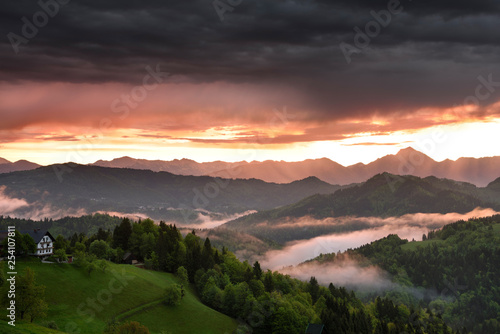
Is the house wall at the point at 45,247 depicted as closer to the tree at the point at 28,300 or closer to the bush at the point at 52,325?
the tree at the point at 28,300

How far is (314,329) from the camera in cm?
11950

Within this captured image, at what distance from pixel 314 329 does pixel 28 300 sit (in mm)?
70152

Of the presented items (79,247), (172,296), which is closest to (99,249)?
(79,247)

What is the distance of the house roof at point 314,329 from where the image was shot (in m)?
119

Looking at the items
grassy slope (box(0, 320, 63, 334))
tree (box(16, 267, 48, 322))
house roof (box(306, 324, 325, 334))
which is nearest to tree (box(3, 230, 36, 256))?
tree (box(16, 267, 48, 322))

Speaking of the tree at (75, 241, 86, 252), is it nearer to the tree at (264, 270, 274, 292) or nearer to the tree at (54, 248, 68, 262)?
the tree at (54, 248, 68, 262)

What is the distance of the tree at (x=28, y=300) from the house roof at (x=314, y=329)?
65.5 m

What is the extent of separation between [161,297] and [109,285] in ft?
48.0

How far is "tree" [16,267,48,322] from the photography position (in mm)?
89500

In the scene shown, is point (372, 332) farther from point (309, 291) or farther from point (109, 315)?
point (109, 315)

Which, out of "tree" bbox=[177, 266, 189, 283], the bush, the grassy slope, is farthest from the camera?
"tree" bbox=[177, 266, 189, 283]

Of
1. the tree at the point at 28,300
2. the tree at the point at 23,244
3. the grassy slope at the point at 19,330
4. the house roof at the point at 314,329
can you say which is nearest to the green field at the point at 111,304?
the tree at the point at 28,300

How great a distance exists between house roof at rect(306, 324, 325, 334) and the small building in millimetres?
76699

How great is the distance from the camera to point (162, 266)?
159125 mm
